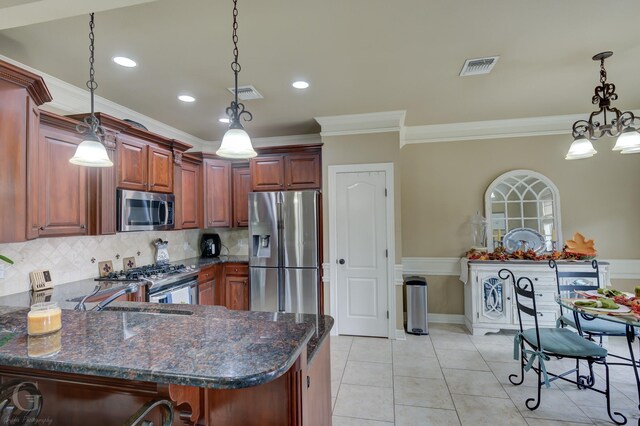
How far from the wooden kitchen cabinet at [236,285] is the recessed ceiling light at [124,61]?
103 inches

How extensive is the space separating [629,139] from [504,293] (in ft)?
7.08

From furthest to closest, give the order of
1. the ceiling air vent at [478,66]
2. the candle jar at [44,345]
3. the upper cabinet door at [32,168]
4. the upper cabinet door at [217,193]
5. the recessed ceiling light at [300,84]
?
the upper cabinet door at [217,193], the recessed ceiling light at [300,84], the ceiling air vent at [478,66], the upper cabinet door at [32,168], the candle jar at [44,345]

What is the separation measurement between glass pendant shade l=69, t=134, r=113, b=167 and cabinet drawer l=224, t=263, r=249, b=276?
2601 millimetres

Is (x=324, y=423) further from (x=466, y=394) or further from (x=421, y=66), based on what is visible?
(x=421, y=66)

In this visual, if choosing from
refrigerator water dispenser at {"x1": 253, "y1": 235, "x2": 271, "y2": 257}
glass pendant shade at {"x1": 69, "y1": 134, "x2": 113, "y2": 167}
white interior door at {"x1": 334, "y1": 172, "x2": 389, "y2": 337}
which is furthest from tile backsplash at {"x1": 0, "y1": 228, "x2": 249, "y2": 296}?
white interior door at {"x1": 334, "y1": 172, "x2": 389, "y2": 337}

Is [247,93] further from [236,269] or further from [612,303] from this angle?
[612,303]

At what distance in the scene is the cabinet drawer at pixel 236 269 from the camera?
4.26 meters

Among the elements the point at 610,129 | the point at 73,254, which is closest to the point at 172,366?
the point at 73,254

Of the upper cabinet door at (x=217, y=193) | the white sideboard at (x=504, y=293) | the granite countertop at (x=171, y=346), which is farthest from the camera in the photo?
the upper cabinet door at (x=217, y=193)

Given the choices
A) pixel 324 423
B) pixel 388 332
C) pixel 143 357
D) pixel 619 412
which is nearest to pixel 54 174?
pixel 143 357

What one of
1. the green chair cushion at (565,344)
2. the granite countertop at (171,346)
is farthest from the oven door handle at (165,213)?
the green chair cushion at (565,344)

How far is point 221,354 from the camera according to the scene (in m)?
1.02

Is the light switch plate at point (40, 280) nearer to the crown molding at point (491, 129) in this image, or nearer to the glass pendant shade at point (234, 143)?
the glass pendant shade at point (234, 143)

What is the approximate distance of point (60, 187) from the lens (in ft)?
8.45
